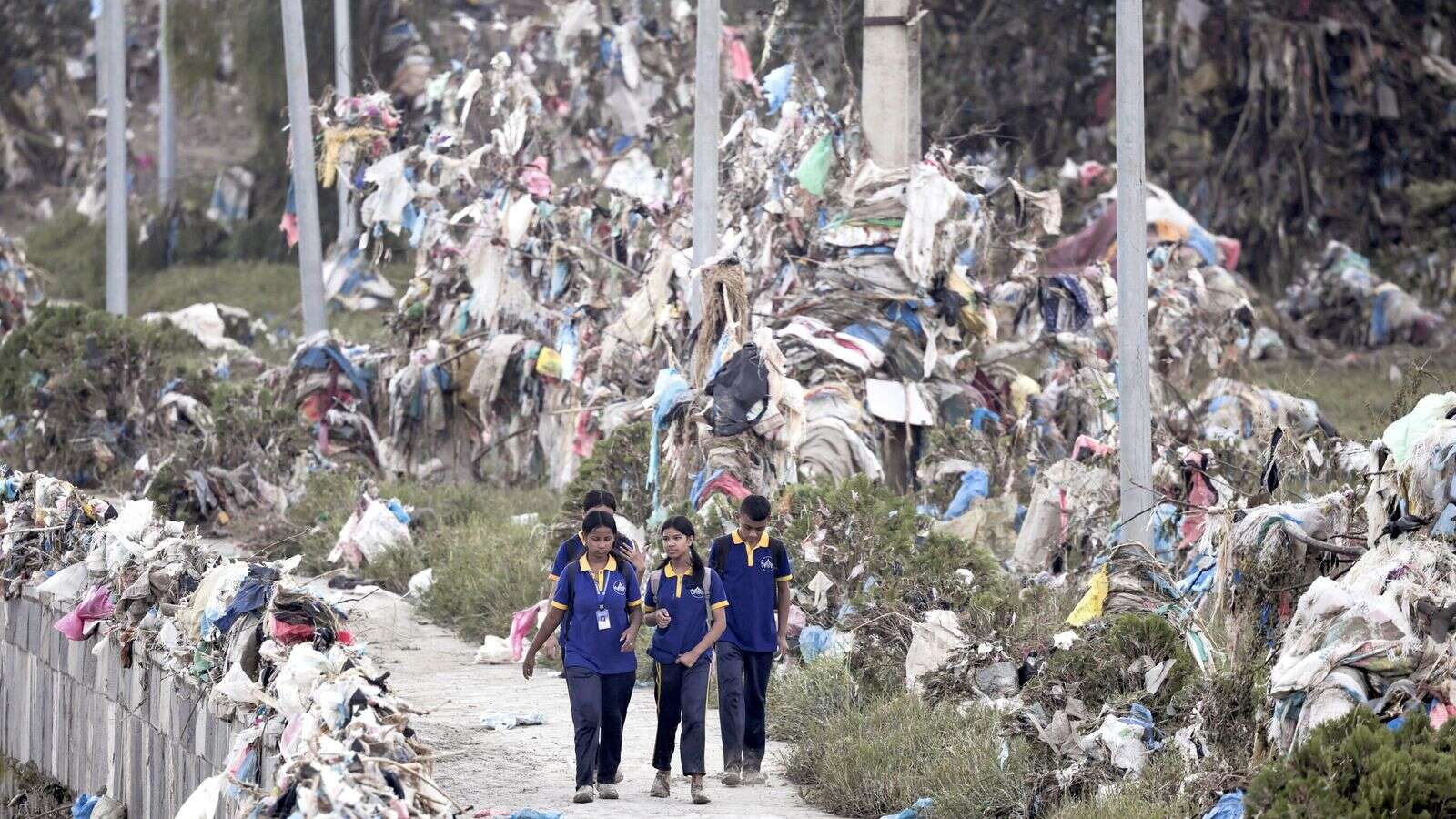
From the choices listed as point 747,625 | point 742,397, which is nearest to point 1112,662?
point 747,625

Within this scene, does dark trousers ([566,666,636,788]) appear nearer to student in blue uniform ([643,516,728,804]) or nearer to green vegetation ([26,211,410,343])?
student in blue uniform ([643,516,728,804])

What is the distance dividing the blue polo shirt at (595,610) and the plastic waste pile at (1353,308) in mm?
19617

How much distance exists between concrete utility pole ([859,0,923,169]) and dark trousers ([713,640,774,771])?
30.8 feet

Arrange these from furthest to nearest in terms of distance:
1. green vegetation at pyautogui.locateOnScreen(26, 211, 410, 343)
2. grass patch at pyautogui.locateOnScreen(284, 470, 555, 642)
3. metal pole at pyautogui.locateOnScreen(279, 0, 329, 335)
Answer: green vegetation at pyautogui.locateOnScreen(26, 211, 410, 343) < metal pole at pyautogui.locateOnScreen(279, 0, 329, 335) < grass patch at pyautogui.locateOnScreen(284, 470, 555, 642)

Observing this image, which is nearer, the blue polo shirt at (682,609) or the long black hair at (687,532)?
the long black hair at (687,532)

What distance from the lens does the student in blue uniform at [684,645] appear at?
8742mm

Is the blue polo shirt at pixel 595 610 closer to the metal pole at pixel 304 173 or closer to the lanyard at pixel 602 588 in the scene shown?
the lanyard at pixel 602 588

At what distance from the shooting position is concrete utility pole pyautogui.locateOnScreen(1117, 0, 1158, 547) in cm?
1119

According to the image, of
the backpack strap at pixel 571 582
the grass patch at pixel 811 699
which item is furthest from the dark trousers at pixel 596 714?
the grass patch at pixel 811 699

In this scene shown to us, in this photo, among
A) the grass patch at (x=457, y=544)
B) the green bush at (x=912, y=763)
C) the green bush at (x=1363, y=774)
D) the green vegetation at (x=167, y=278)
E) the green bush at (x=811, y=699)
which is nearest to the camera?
the green bush at (x=1363, y=774)

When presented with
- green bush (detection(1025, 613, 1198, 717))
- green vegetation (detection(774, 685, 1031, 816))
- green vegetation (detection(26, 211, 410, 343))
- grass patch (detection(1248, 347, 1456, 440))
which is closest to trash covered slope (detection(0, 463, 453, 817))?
green vegetation (detection(774, 685, 1031, 816))

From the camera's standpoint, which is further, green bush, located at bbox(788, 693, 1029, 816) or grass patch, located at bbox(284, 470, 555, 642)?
grass patch, located at bbox(284, 470, 555, 642)

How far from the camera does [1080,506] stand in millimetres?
12969

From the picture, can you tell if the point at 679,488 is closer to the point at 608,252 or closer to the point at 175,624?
the point at 175,624
